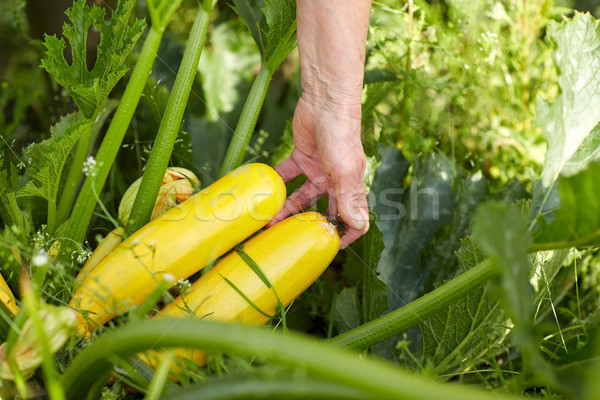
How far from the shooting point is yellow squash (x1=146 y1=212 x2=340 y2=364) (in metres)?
0.89

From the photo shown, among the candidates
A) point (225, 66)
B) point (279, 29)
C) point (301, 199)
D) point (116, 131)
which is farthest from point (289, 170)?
point (225, 66)

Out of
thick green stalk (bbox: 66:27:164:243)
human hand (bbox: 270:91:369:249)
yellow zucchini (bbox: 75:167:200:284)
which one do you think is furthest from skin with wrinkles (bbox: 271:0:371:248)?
thick green stalk (bbox: 66:27:164:243)

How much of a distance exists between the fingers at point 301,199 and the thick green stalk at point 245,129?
137 millimetres

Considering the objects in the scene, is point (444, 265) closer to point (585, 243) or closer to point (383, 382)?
point (585, 243)

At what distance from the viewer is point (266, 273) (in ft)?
3.02

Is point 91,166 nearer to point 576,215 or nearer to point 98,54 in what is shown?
point 98,54

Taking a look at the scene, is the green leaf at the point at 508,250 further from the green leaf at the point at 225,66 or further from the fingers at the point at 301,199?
the green leaf at the point at 225,66

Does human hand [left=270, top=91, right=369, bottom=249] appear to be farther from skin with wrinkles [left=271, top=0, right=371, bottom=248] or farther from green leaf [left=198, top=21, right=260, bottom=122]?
green leaf [left=198, top=21, right=260, bottom=122]

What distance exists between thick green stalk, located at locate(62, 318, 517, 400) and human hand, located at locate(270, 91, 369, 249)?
0.52 m

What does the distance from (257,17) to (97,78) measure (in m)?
0.47

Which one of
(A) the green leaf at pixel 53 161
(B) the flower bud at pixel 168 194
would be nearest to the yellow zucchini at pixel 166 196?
(B) the flower bud at pixel 168 194

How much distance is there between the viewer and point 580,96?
1112 millimetres

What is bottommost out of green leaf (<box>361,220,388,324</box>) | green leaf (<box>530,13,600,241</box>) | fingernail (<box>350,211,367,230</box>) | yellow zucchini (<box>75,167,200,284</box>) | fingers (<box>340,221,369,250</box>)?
green leaf (<box>361,220,388,324</box>)

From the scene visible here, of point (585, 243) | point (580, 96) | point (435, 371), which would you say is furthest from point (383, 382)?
point (580, 96)
